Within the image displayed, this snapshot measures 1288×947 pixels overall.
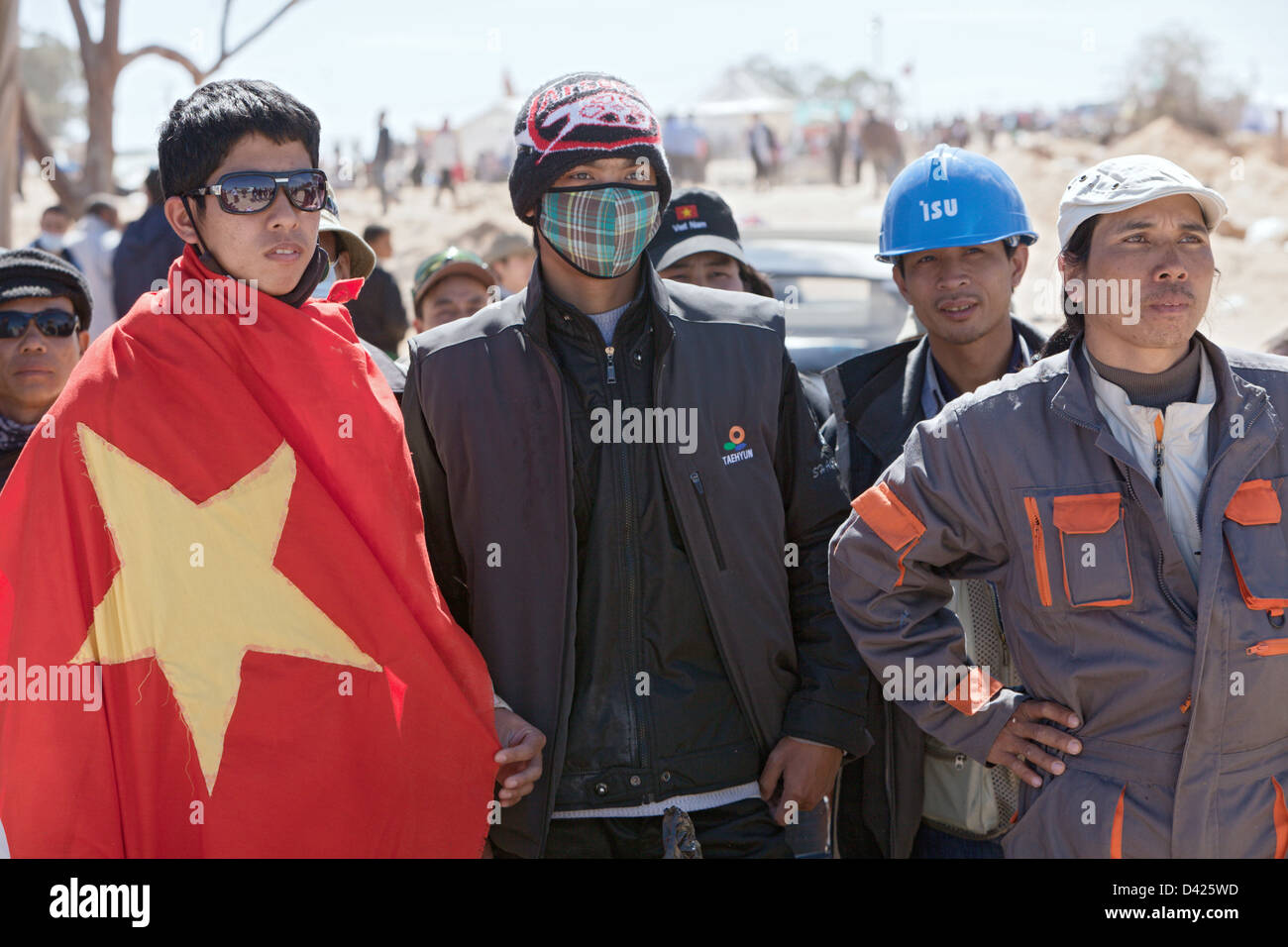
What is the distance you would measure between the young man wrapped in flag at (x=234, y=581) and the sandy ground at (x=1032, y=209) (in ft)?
43.9

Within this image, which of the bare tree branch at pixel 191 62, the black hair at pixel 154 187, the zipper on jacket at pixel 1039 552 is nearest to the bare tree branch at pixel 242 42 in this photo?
the bare tree branch at pixel 191 62

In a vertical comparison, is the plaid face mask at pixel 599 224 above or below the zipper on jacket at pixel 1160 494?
above

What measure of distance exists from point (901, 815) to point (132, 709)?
1822 mm

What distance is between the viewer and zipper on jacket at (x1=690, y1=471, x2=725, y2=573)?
2.82 metres

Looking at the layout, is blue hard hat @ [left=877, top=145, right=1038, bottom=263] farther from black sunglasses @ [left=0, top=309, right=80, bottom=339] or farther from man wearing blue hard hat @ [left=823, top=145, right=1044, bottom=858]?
black sunglasses @ [left=0, top=309, right=80, bottom=339]

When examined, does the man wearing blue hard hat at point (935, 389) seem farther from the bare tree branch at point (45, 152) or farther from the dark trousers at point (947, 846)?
the bare tree branch at point (45, 152)

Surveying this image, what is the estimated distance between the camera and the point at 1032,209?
27688 millimetres

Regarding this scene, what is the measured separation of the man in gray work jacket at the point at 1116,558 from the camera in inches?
96.3

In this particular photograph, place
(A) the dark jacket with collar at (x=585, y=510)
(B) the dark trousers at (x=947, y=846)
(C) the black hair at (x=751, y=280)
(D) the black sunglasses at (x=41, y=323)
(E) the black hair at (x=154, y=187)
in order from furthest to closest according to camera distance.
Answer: (E) the black hair at (x=154, y=187)
(C) the black hair at (x=751, y=280)
(D) the black sunglasses at (x=41, y=323)
(B) the dark trousers at (x=947, y=846)
(A) the dark jacket with collar at (x=585, y=510)

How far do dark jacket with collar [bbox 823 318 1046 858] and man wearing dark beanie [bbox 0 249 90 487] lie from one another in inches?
86.5

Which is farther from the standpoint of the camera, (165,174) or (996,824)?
(996,824)

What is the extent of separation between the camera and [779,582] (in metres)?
2.93

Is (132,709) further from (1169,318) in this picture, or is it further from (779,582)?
(1169,318)

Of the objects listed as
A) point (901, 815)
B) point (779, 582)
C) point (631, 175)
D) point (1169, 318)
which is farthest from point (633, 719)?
point (1169, 318)
